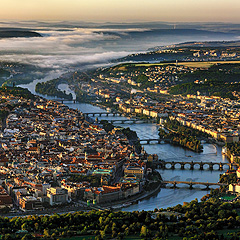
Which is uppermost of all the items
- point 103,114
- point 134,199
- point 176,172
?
point 134,199

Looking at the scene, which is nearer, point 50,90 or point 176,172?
point 176,172

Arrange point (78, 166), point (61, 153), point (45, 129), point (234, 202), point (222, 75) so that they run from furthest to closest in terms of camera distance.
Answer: point (222, 75) < point (45, 129) < point (61, 153) < point (78, 166) < point (234, 202)

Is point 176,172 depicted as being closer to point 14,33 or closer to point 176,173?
point 176,173

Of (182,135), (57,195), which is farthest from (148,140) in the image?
(57,195)

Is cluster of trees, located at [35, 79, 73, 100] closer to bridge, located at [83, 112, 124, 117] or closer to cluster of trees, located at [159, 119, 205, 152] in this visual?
bridge, located at [83, 112, 124, 117]

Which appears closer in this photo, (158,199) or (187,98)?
(158,199)

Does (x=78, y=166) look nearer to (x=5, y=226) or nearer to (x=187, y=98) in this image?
(x=5, y=226)

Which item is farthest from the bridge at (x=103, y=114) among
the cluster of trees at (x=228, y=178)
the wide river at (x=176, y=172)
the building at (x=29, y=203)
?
the building at (x=29, y=203)

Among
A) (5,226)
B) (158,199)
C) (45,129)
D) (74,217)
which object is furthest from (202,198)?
(45,129)
